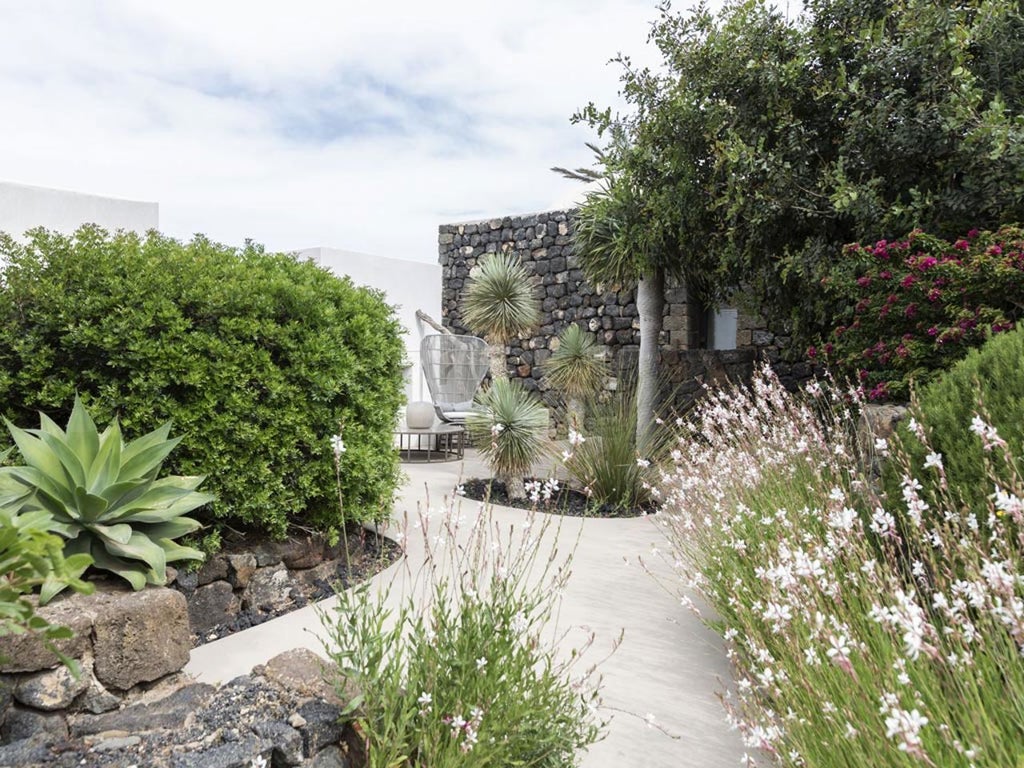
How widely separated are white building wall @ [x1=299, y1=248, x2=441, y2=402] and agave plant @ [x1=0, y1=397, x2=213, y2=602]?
25.4 ft

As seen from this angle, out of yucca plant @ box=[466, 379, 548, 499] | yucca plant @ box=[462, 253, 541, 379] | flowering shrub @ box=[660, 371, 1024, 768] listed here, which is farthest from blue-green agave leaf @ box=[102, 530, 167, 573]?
yucca plant @ box=[462, 253, 541, 379]

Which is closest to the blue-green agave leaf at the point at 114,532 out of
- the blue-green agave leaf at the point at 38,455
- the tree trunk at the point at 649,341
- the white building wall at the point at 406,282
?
the blue-green agave leaf at the point at 38,455

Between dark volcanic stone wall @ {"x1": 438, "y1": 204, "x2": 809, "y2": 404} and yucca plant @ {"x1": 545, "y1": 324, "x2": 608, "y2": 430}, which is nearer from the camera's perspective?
dark volcanic stone wall @ {"x1": 438, "y1": 204, "x2": 809, "y2": 404}

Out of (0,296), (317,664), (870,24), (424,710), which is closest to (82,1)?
(0,296)

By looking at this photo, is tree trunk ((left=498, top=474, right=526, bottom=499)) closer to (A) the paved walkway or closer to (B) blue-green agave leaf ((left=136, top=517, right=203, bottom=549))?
(A) the paved walkway

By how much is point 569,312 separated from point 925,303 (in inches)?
267

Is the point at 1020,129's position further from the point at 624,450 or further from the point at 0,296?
the point at 0,296

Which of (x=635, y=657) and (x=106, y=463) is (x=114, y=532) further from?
(x=635, y=657)

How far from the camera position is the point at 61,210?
7031mm

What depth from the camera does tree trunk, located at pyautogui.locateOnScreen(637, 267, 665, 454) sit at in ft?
25.9

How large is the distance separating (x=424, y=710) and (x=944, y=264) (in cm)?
446

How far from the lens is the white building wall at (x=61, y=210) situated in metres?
6.69

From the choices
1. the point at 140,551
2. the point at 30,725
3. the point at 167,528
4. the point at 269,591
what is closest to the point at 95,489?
the point at 140,551

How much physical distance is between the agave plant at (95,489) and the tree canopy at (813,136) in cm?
517
